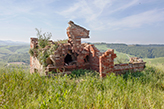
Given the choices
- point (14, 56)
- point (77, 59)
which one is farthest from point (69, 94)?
point (14, 56)

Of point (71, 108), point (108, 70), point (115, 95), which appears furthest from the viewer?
point (108, 70)

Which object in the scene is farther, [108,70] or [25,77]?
[108,70]

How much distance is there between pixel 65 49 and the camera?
10914mm

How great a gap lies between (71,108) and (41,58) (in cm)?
711

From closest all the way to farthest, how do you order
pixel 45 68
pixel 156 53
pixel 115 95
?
pixel 115 95 < pixel 45 68 < pixel 156 53

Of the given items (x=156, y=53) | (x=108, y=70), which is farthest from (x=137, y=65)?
(x=156, y=53)

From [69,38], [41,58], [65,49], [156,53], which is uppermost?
[69,38]

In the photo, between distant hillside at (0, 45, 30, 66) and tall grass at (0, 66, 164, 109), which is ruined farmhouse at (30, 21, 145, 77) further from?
distant hillside at (0, 45, 30, 66)

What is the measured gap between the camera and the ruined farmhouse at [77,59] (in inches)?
350

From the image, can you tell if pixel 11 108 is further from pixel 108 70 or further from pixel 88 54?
pixel 88 54

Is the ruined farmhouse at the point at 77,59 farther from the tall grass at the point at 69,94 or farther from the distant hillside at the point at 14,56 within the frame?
the distant hillside at the point at 14,56

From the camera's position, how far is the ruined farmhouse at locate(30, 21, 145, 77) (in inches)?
350

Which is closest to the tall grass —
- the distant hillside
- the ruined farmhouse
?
the ruined farmhouse

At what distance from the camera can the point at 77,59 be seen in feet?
36.0
